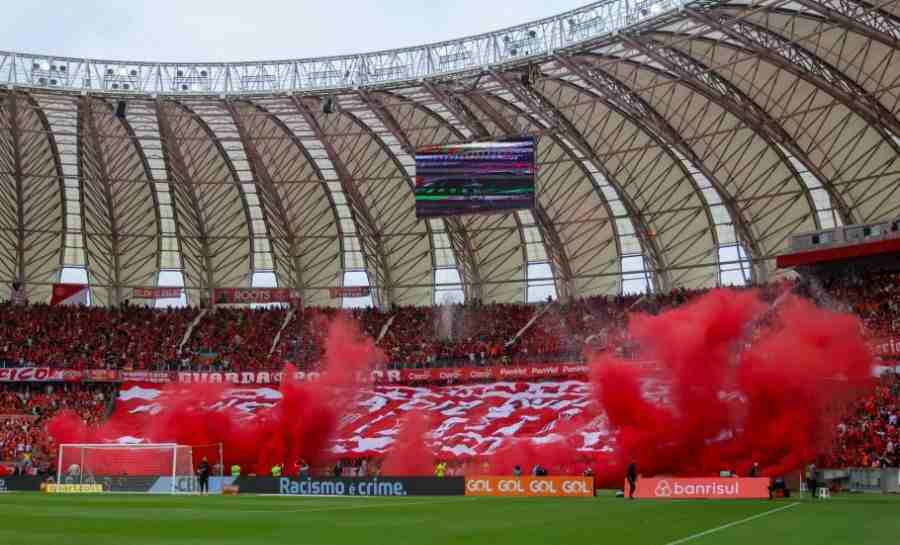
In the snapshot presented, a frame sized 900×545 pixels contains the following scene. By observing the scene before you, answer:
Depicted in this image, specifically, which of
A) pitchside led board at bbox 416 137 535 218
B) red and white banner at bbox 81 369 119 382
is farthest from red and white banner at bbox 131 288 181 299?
pitchside led board at bbox 416 137 535 218

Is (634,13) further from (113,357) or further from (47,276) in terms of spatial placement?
(47,276)

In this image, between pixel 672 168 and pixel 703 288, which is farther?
pixel 703 288

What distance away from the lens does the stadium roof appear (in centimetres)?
5331

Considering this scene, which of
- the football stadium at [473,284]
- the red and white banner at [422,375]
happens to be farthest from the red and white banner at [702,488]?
the red and white banner at [422,375]

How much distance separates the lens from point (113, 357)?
73250 millimetres

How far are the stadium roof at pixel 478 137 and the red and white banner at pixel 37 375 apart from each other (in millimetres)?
10127

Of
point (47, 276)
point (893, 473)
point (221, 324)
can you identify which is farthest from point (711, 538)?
point (47, 276)

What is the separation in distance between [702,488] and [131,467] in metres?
26.1

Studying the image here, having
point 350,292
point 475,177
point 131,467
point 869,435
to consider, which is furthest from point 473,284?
point 869,435

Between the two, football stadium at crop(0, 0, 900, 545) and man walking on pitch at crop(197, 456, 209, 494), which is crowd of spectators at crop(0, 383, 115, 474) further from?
man walking on pitch at crop(197, 456, 209, 494)

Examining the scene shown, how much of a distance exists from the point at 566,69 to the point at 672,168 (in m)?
13.3

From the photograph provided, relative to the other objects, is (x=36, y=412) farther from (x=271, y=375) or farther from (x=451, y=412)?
(x=451, y=412)

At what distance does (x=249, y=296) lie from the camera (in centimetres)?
7912

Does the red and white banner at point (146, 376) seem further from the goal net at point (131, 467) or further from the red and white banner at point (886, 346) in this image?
the red and white banner at point (886, 346)
